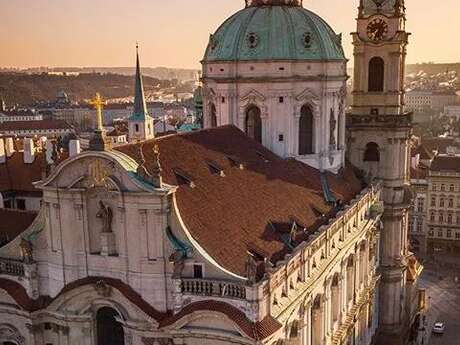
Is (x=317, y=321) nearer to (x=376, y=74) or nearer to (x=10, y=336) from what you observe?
(x=10, y=336)

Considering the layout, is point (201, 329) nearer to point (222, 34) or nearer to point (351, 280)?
point (351, 280)

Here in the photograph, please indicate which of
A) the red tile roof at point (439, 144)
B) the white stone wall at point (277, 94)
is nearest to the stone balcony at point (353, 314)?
the white stone wall at point (277, 94)

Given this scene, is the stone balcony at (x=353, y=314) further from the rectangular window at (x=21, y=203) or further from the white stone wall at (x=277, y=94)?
the rectangular window at (x=21, y=203)

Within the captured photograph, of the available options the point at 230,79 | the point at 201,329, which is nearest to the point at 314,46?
the point at 230,79

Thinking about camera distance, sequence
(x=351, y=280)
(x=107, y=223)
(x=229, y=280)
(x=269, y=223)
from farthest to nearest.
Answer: (x=351, y=280)
(x=269, y=223)
(x=107, y=223)
(x=229, y=280)

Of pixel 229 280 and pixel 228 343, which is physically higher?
pixel 229 280
